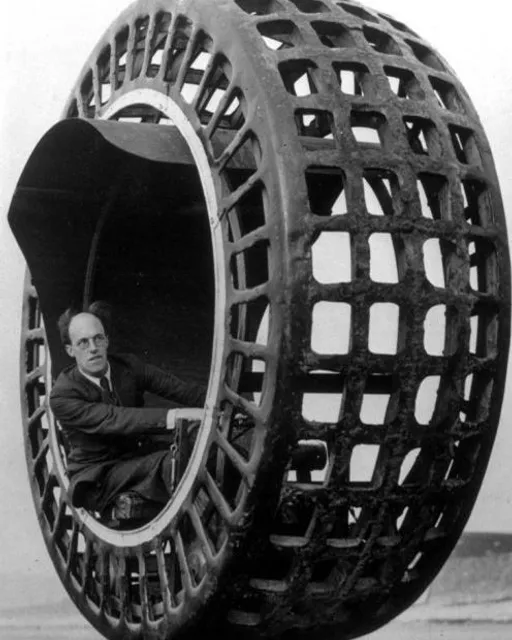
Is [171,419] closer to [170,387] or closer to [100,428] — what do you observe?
[100,428]

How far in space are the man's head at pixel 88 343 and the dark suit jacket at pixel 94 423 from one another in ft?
0.20

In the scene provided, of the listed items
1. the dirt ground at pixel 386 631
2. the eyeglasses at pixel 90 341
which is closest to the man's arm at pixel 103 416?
the eyeglasses at pixel 90 341

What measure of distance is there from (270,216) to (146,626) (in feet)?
5.90

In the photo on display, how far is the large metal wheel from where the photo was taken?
142 inches

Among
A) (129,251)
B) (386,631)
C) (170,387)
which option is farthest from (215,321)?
(386,631)

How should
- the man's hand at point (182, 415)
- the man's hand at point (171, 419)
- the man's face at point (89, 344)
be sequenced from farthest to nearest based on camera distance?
the man's face at point (89, 344), the man's hand at point (171, 419), the man's hand at point (182, 415)

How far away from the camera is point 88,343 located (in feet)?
16.6

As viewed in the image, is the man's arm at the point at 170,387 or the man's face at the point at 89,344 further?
the man's arm at the point at 170,387

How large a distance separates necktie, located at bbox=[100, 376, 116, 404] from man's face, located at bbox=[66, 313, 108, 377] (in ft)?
0.17

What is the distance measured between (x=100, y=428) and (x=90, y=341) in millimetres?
464

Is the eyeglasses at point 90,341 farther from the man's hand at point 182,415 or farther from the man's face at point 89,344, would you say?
the man's hand at point 182,415

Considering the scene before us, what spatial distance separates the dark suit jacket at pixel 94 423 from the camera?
185 inches

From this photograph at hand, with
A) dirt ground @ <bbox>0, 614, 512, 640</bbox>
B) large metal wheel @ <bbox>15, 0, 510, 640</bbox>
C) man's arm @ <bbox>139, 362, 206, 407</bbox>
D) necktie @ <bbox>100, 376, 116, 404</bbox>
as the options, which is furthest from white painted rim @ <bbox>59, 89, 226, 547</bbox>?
dirt ground @ <bbox>0, 614, 512, 640</bbox>

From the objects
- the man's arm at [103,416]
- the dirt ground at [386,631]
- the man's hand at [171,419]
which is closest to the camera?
the man's hand at [171,419]
